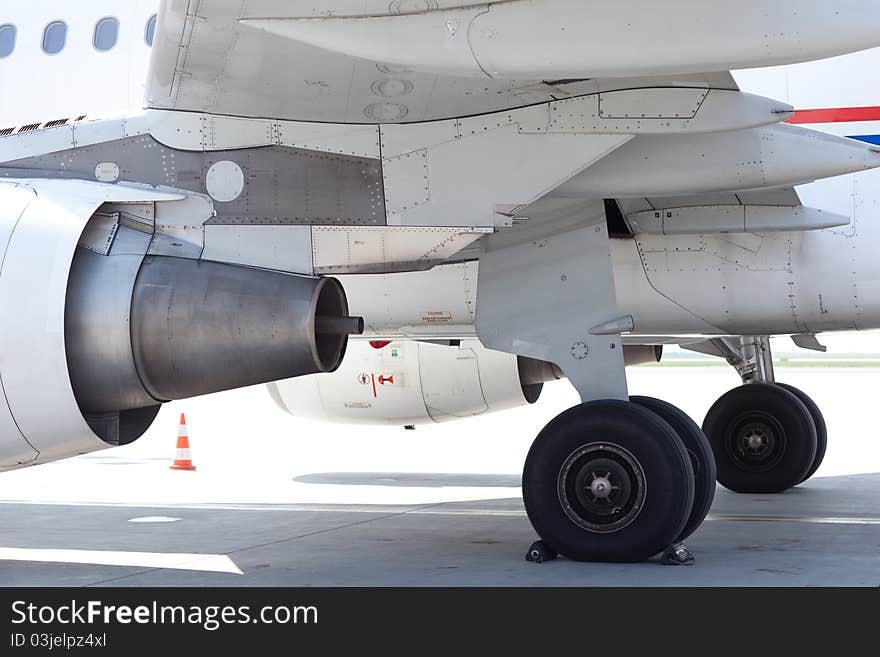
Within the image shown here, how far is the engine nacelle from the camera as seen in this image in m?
10.8

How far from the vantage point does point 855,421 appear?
19828 millimetres

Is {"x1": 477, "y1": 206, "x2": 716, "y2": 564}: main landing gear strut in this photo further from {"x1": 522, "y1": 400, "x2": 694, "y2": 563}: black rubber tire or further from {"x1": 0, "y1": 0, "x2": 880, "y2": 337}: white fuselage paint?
{"x1": 0, "y1": 0, "x2": 880, "y2": 337}: white fuselage paint

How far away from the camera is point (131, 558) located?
757 cm

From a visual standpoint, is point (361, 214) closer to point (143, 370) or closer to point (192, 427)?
point (143, 370)

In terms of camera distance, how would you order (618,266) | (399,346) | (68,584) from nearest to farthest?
1. (68,584)
2. (618,266)
3. (399,346)

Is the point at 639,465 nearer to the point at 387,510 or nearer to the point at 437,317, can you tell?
the point at 437,317

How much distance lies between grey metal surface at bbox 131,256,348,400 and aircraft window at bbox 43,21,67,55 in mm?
3057

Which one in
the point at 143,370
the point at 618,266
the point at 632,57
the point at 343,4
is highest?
the point at 343,4

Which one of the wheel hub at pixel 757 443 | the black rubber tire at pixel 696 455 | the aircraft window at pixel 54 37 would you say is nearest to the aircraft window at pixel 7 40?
the aircraft window at pixel 54 37

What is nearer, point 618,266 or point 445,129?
point 445,129

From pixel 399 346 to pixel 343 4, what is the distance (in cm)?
503

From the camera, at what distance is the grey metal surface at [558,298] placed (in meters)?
7.45

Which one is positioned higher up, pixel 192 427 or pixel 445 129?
pixel 445 129
